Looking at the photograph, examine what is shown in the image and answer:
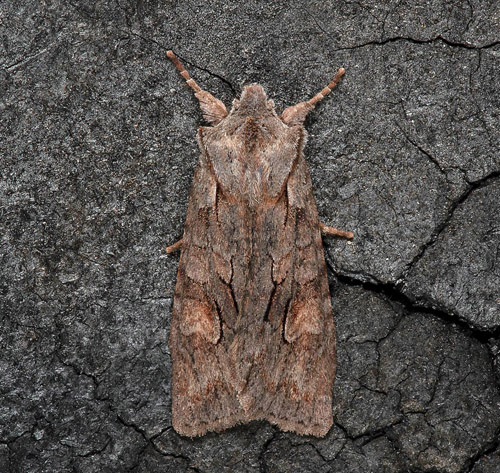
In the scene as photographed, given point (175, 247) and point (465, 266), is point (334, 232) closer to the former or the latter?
point (465, 266)

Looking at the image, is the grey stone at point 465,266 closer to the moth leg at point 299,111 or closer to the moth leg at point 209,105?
the moth leg at point 299,111

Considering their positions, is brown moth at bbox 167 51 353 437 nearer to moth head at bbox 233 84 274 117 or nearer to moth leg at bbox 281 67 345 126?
moth head at bbox 233 84 274 117

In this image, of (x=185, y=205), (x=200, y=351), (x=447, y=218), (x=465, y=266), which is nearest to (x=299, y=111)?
(x=185, y=205)

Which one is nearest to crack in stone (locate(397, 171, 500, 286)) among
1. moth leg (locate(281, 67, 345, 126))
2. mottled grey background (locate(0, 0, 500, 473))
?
mottled grey background (locate(0, 0, 500, 473))

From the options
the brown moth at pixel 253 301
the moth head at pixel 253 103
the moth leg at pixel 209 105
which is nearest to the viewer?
the brown moth at pixel 253 301

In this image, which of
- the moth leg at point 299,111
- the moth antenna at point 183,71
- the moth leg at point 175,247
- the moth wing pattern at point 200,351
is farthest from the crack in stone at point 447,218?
the moth antenna at point 183,71
